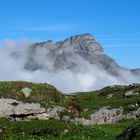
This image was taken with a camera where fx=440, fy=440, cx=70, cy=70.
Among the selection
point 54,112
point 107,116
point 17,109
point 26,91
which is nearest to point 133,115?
point 107,116

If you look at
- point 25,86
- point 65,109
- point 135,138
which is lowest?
point 135,138

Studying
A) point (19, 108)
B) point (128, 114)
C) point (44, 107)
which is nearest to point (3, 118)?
point (19, 108)

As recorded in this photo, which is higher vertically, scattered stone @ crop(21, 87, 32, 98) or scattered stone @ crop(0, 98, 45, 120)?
scattered stone @ crop(21, 87, 32, 98)

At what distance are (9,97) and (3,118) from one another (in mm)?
6586

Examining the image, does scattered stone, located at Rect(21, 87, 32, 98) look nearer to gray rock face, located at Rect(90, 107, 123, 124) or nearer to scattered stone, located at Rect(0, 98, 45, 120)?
scattered stone, located at Rect(0, 98, 45, 120)

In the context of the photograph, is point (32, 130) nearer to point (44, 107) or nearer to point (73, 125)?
point (73, 125)

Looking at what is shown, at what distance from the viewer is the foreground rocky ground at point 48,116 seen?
4921 centimetres

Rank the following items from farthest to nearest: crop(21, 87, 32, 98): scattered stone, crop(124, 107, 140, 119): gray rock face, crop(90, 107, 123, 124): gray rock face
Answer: crop(90, 107, 123, 124): gray rock face < crop(124, 107, 140, 119): gray rock face < crop(21, 87, 32, 98): scattered stone

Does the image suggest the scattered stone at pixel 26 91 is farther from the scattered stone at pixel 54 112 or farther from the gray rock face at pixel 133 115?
the gray rock face at pixel 133 115

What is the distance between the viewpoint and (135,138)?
93.5 ft

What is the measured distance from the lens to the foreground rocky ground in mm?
49209

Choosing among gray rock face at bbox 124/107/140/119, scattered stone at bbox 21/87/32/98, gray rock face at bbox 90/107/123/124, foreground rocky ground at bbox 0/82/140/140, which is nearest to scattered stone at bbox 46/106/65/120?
foreground rocky ground at bbox 0/82/140/140

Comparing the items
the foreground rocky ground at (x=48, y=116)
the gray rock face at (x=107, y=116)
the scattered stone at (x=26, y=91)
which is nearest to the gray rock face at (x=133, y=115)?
the foreground rocky ground at (x=48, y=116)

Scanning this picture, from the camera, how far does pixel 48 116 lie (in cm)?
5928
